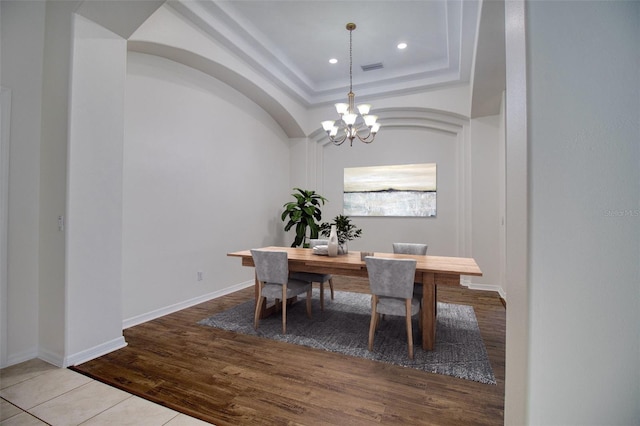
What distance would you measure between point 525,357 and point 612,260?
0.43m

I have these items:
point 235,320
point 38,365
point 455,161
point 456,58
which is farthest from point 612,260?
point 455,161

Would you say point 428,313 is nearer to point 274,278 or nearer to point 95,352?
point 274,278

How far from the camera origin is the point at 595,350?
3.26 feet

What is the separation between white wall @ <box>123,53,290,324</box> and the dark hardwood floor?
89cm

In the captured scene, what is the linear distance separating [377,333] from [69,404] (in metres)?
2.41

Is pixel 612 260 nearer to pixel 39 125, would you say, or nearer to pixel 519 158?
pixel 519 158

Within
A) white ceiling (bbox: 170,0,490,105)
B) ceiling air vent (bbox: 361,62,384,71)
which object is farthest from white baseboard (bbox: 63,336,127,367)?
ceiling air vent (bbox: 361,62,384,71)

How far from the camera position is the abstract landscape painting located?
5438 mm

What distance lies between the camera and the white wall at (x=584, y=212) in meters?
0.98

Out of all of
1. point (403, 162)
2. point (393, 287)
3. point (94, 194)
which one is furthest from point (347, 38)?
point (94, 194)

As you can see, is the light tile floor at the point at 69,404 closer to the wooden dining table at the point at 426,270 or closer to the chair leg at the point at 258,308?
the chair leg at the point at 258,308

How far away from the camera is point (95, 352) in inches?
97.1

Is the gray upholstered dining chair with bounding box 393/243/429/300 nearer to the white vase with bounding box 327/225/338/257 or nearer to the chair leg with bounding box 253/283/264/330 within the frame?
the white vase with bounding box 327/225/338/257

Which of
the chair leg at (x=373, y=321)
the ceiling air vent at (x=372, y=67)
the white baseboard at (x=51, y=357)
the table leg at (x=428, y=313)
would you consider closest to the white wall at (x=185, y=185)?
the white baseboard at (x=51, y=357)
